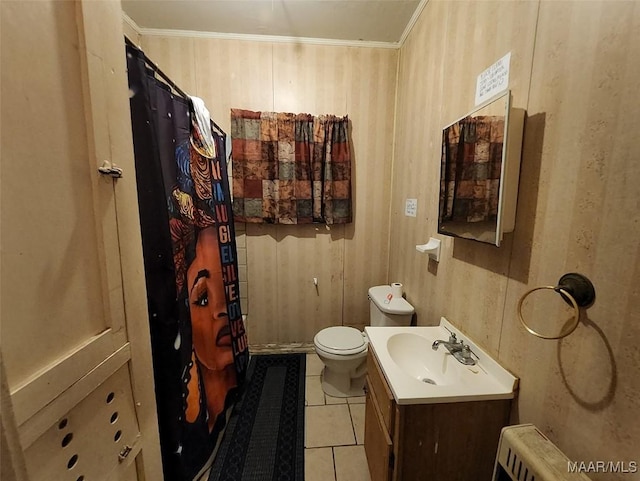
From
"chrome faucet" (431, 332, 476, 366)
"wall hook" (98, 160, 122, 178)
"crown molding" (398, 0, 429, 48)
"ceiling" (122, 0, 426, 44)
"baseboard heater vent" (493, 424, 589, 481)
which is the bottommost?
"baseboard heater vent" (493, 424, 589, 481)

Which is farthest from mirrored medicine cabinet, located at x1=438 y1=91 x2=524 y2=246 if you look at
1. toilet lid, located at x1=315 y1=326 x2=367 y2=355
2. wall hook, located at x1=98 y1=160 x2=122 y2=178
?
wall hook, located at x1=98 y1=160 x2=122 y2=178

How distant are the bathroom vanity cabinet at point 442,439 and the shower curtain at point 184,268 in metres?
0.89

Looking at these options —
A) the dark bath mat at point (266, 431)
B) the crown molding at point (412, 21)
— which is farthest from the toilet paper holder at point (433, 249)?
the crown molding at point (412, 21)

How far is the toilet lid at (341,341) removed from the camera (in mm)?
1690

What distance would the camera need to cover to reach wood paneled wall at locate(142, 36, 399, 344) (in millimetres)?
2010

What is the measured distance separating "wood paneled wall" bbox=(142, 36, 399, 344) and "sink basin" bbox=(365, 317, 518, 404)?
1.06 m

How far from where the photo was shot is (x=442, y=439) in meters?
0.88

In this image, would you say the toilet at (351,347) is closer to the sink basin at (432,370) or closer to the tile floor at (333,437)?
the tile floor at (333,437)

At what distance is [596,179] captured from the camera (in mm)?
638

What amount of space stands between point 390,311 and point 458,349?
58 cm

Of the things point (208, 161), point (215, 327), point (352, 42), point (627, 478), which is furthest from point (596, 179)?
point (352, 42)

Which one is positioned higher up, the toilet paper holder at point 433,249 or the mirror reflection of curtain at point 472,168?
the mirror reflection of curtain at point 472,168

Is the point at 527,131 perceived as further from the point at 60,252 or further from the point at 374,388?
the point at 60,252

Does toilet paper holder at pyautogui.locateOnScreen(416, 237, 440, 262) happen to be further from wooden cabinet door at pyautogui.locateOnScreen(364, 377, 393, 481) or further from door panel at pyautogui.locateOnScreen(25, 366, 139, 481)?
door panel at pyautogui.locateOnScreen(25, 366, 139, 481)
